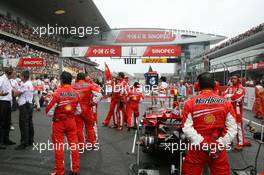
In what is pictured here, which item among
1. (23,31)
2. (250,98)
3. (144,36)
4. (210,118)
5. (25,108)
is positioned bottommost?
(250,98)

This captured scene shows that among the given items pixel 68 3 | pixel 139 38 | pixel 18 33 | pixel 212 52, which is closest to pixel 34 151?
pixel 18 33

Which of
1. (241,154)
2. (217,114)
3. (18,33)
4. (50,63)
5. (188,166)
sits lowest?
(241,154)

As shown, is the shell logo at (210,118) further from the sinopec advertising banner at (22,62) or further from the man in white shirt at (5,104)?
the sinopec advertising banner at (22,62)

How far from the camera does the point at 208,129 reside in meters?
3.47

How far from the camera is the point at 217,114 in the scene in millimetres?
3439

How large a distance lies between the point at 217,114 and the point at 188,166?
0.68m

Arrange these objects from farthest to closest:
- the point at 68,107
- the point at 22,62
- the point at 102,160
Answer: the point at 22,62 < the point at 102,160 < the point at 68,107

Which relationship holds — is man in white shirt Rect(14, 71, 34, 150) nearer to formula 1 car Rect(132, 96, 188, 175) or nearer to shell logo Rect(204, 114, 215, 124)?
formula 1 car Rect(132, 96, 188, 175)

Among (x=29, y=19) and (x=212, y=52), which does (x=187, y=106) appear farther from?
(x=212, y=52)

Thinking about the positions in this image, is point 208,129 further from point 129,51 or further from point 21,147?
point 129,51

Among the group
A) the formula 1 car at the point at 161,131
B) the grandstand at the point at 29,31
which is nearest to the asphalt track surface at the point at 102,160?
the formula 1 car at the point at 161,131

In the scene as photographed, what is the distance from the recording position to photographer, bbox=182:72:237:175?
3418 millimetres

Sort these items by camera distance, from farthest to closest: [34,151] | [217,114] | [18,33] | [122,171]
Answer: [18,33] < [34,151] < [122,171] < [217,114]

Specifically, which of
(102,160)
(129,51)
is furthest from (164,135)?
(129,51)
